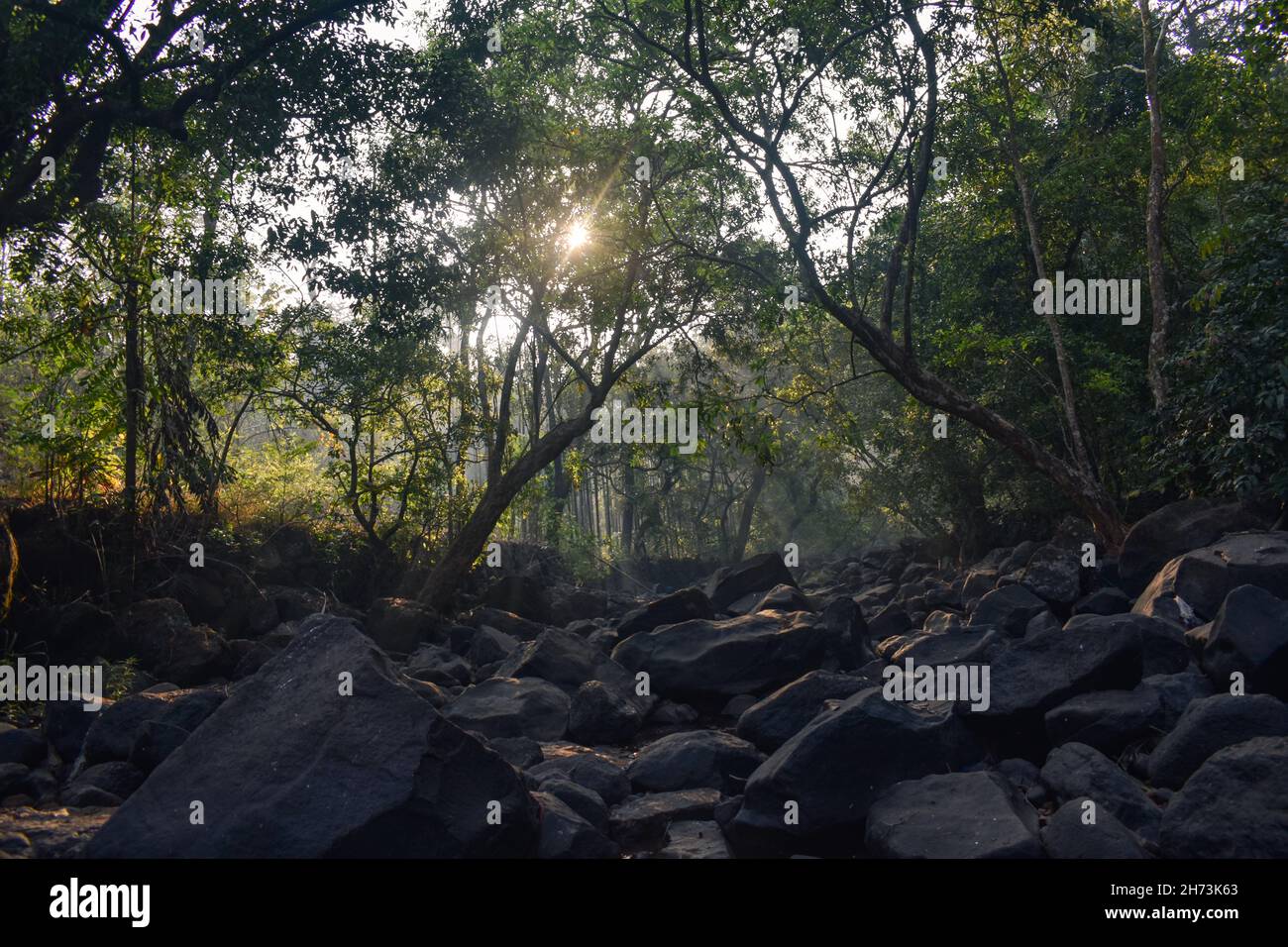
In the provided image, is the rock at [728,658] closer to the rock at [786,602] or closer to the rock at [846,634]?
the rock at [846,634]

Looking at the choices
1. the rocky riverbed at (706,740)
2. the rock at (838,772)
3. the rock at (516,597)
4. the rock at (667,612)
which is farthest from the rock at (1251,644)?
the rock at (516,597)

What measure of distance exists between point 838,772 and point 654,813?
1274 mm

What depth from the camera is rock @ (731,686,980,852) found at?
6066mm

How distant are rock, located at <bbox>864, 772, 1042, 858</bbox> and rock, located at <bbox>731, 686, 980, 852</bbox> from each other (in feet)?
0.63

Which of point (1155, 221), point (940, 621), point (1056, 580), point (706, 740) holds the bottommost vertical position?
point (706, 740)

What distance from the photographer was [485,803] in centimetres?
524

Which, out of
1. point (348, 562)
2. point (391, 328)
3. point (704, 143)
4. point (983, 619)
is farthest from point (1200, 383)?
point (348, 562)

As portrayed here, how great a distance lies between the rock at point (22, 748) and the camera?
706cm

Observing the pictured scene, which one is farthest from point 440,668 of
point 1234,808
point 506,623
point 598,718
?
point 1234,808

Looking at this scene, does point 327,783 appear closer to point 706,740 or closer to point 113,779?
point 113,779

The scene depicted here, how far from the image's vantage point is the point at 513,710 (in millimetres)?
8727

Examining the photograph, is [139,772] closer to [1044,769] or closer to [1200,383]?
[1044,769]

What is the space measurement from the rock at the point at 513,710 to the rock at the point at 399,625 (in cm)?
476

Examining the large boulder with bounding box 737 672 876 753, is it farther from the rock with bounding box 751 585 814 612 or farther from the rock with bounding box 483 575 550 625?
the rock with bounding box 483 575 550 625
